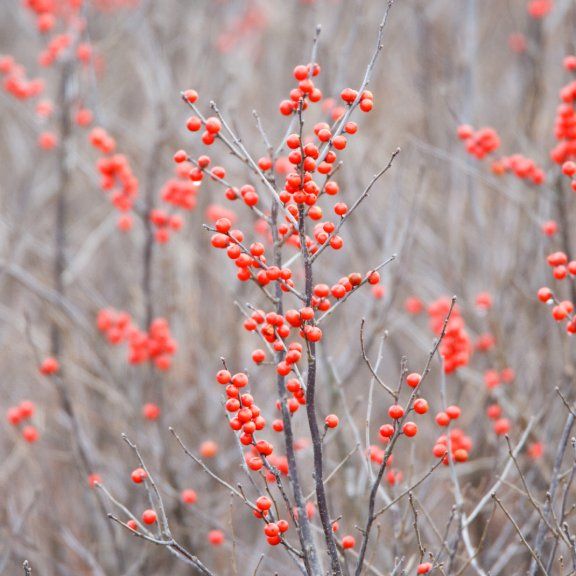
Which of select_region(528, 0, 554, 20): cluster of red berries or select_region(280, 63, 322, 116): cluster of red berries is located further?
select_region(528, 0, 554, 20): cluster of red berries

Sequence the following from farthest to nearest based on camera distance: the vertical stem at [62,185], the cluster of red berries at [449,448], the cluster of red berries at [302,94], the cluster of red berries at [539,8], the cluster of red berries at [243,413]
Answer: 1. the cluster of red berries at [539,8]
2. the vertical stem at [62,185]
3. the cluster of red berries at [449,448]
4. the cluster of red berries at [302,94]
5. the cluster of red berries at [243,413]

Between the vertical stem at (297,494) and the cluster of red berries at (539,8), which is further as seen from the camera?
the cluster of red berries at (539,8)

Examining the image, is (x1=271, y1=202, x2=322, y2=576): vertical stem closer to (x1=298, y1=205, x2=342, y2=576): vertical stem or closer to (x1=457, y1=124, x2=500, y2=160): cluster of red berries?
(x1=298, y1=205, x2=342, y2=576): vertical stem

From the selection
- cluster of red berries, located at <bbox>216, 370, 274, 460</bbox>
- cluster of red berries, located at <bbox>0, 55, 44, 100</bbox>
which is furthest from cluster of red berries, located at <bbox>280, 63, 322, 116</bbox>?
cluster of red berries, located at <bbox>0, 55, 44, 100</bbox>

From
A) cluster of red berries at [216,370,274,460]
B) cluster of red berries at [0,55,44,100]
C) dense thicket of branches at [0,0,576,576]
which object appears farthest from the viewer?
cluster of red berries at [0,55,44,100]

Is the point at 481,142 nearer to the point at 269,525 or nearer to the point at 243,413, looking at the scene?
the point at 243,413

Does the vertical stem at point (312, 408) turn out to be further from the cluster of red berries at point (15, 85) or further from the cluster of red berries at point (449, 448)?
the cluster of red berries at point (15, 85)

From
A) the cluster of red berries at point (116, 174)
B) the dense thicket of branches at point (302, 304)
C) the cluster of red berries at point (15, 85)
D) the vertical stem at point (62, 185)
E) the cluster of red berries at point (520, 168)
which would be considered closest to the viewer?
the cluster of red berries at point (520, 168)

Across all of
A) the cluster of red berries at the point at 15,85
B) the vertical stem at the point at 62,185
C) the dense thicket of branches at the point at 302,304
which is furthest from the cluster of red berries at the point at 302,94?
the cluster of red berries at the point at 15,85

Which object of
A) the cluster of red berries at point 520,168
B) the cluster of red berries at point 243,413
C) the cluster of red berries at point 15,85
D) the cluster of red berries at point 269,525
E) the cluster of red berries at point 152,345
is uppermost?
the cluster of red berries at point 520,168

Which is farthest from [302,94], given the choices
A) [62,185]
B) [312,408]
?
[62,185]

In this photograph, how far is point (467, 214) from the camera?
7027 millimetres

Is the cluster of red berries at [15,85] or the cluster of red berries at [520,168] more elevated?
the cluster of red berries at [520,168]

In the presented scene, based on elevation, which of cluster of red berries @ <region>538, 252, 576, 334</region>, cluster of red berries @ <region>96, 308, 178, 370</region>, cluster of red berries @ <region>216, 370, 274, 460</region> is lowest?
cluster of red berries @ <region>216, 370, 274, 460</region>
